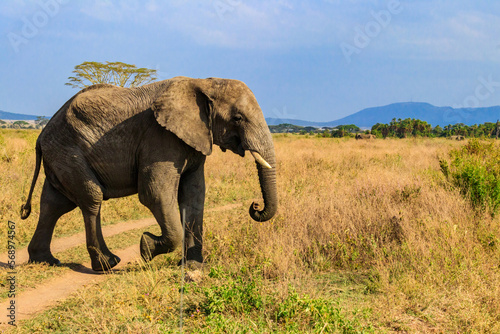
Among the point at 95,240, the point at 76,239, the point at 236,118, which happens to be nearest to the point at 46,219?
the point at 95,240

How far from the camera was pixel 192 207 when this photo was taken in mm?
6137

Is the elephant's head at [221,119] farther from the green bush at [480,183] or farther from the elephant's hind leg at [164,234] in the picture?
the green bush at [480,183]

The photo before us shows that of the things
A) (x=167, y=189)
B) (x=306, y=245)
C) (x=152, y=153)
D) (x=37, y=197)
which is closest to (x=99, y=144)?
(x=152, y=153)

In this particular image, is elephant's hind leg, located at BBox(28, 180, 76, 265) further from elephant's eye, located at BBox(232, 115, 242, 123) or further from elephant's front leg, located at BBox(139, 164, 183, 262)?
elephant's eye, located at BBox(232, 115, 242, 123)

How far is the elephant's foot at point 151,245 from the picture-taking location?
5.64 metres

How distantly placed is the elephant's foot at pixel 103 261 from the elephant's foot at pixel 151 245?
28.8 inches

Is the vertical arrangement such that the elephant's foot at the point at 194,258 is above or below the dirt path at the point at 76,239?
above

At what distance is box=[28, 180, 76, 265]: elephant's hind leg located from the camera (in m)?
6.37

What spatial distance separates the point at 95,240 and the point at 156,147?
1.71m

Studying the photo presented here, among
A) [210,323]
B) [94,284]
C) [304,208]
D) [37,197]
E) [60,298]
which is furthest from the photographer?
[37,197]

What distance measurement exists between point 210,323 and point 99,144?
3020 mm

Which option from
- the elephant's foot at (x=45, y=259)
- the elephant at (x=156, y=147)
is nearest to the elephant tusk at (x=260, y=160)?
the elephant at (x=156, y=147)

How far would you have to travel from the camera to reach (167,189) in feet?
18.1

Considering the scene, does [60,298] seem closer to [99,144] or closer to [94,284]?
[94,284]
